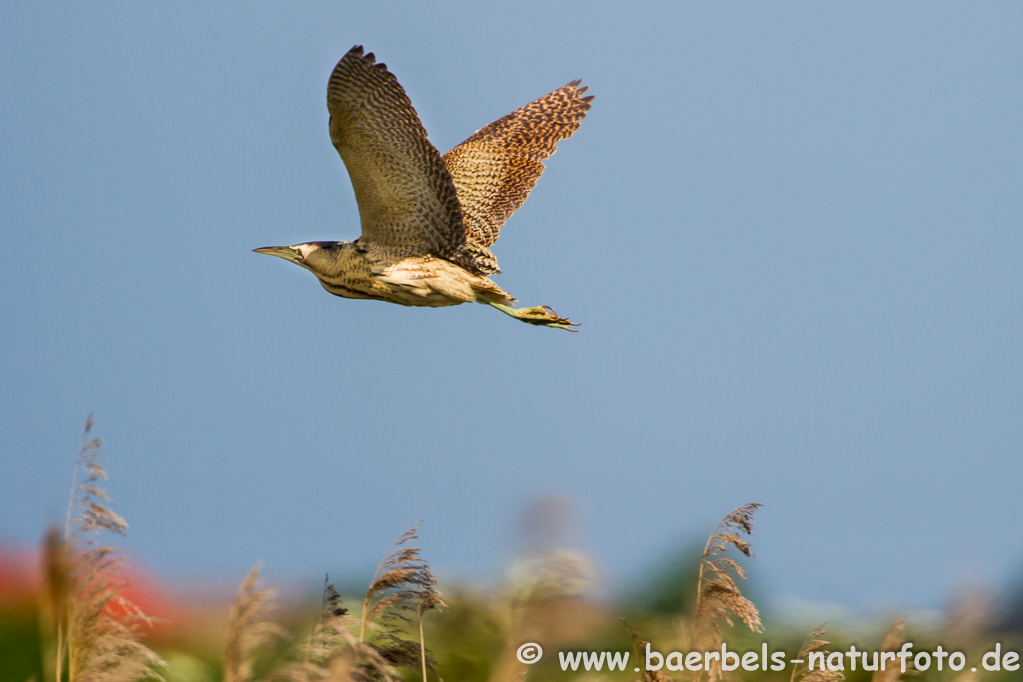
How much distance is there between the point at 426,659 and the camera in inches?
143

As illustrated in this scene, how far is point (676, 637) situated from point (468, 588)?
131 centimetres

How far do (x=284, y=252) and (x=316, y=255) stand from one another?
0.38 m

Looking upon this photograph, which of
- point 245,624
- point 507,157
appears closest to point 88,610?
point 245,624

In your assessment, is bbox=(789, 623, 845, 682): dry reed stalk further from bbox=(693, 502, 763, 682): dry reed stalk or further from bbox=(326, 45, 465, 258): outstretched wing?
bbox=(326, 45, 465, 258): outstretched wing

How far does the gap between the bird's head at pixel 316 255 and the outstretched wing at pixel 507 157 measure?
0.96 metres

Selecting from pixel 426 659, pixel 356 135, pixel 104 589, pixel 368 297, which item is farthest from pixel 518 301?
pixel 104 589

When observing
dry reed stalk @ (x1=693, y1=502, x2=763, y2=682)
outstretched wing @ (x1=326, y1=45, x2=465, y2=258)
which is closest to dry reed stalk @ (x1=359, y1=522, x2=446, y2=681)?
dry reed stalk @ (x1=693, y1=502, x2=763, y2=682)

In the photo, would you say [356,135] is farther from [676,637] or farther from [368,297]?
[676,637]

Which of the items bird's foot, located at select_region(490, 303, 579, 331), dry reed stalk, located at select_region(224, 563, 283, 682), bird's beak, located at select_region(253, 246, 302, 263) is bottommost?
dry reed stalk, located at select_region(224, 563, 283, 682)

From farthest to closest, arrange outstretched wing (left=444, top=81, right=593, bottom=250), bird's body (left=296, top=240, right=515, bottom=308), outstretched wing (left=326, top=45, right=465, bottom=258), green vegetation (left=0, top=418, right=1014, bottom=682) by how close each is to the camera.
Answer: outstretched wing (left=444, top=81, right=593, bottom=250) < bird's body (left=296, top=240, right=515, bottom=308) < outstretched wing (left=326, top=45, right=465, bottom=258) < green vegetation (left=0, top=418, right=1014, bottom=682)

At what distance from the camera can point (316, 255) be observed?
6.21 m

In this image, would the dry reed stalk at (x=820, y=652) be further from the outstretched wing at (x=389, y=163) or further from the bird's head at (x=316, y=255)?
the bird's head at (x=316, y=255)

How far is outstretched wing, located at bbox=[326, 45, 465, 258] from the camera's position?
16.7ft

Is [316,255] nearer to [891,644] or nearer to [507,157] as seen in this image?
[507,157]
